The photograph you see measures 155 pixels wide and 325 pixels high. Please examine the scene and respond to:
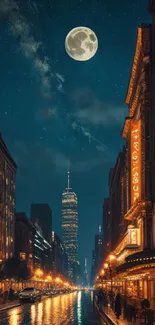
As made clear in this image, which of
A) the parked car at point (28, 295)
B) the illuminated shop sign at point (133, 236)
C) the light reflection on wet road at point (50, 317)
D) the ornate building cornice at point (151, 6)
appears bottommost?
the parked car at point (28, 295)

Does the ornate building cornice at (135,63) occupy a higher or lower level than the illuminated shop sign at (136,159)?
higher

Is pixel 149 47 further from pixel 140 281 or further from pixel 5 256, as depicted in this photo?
pixel 5 256

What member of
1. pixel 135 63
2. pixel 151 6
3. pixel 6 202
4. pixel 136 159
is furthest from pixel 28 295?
pixel 6 202

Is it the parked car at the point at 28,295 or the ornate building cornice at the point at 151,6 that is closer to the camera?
the ornate building cornice at the point at 151,6

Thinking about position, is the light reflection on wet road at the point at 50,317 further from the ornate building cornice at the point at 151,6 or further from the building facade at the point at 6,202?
the building facade at the point at 6,202

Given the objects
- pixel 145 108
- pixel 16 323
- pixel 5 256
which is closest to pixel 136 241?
pixel 145 108

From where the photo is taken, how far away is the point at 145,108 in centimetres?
5841

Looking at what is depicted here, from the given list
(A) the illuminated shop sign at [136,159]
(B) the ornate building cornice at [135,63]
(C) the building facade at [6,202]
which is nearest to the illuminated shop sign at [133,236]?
(A) the illuminated shop sign at [136,159]

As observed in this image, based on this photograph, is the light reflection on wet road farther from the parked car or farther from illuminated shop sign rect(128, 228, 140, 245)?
the parked car

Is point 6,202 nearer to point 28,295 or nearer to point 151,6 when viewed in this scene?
point 28,295

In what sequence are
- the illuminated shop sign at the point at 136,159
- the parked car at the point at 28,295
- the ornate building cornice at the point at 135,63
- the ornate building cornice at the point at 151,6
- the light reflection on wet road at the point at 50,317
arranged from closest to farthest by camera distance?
the light reflection on wet road at the point at 50,317 < the ornate building cornice at the point at 151,6 < the illuminated shop sign at the point at 136,159 < the ornate building cornice at the point at 135,63 < the parked car at the point at 28,295

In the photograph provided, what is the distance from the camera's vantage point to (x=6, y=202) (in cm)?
14150

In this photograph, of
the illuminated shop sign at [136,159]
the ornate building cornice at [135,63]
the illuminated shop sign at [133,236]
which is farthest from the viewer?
the illuminated shop sign at [133,236]

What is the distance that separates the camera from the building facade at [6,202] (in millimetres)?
131750
